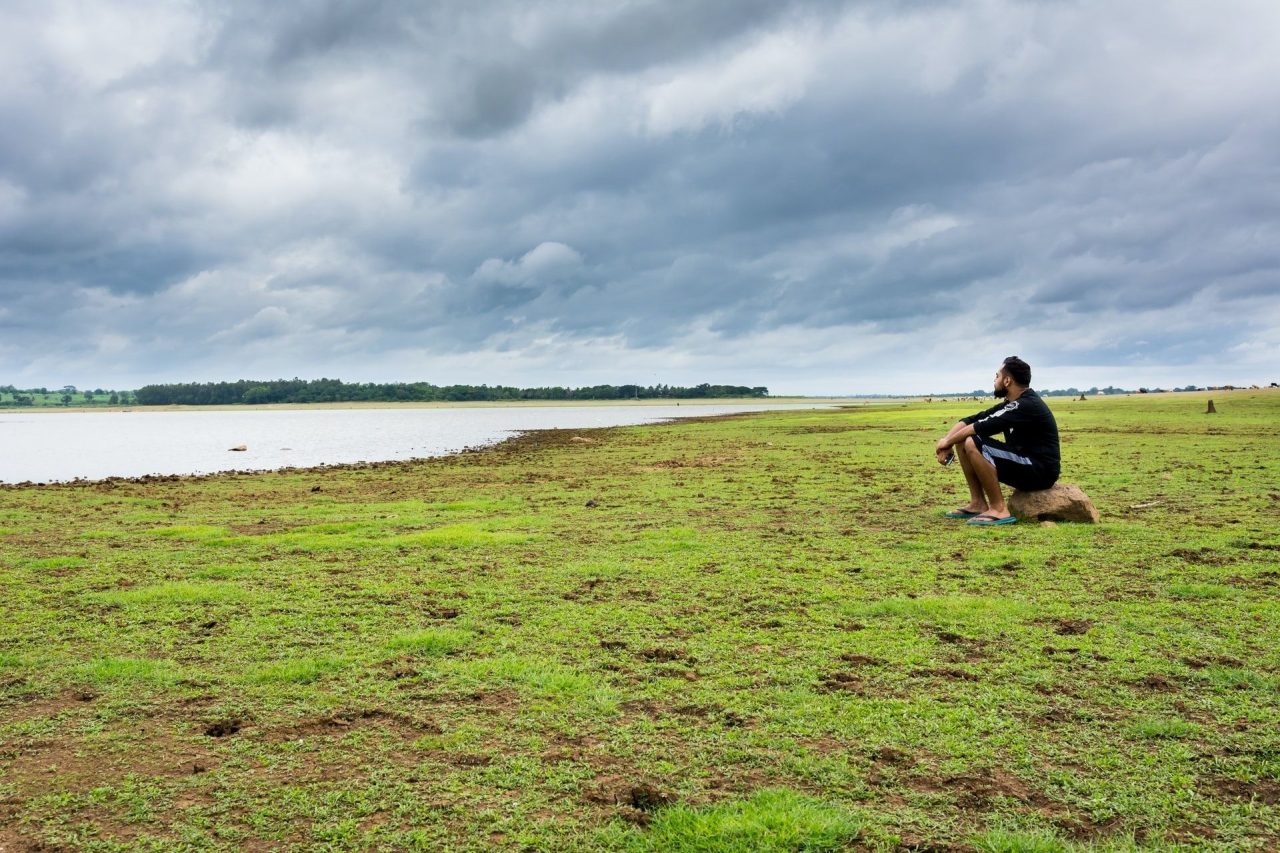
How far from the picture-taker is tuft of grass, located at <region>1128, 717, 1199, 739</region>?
4898mm

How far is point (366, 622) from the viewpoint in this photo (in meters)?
7.94

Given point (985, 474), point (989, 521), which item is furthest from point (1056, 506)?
point (985, 474)

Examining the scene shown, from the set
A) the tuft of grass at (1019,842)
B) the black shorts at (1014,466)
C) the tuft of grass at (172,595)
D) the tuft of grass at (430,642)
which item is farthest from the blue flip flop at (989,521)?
the tuft of grass at (172,595)

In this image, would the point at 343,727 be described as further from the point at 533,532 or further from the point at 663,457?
the point at 663,457

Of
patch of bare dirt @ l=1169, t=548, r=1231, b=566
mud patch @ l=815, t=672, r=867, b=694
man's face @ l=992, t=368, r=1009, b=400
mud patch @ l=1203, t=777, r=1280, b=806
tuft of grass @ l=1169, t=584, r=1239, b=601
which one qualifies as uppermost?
man's face @ l=992, t=368, r=1009, b=400

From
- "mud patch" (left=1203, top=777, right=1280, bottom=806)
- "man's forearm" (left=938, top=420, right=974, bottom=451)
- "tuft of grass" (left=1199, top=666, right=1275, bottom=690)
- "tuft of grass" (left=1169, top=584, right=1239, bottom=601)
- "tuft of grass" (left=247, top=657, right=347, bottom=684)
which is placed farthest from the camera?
"man's forearm" (left=938, top=420, right=974, bottom=451)

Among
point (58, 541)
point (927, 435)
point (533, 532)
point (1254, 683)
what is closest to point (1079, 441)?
point (927, 435)

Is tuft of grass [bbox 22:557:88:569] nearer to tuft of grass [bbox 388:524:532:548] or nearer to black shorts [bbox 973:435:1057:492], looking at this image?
tuft of grass [bbox 388:524:532:548]

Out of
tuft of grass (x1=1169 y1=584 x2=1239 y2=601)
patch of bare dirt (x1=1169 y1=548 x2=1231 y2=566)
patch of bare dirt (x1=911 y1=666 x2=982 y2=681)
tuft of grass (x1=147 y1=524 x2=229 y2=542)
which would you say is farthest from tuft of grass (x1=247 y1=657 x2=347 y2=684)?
patch of bare dirt (x1=1169 y1=548 x2=1231 y2=566)

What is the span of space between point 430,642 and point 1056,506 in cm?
1051

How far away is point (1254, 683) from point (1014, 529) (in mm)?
6816

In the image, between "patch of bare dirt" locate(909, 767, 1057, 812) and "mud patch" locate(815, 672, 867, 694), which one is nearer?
"patch of bare dirt" locate(909, 767, 1057, 812)

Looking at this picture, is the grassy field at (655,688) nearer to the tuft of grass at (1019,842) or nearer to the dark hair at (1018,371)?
the tuft of grass at (1019,842)

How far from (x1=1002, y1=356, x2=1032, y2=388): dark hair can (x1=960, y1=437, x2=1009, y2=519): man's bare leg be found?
1385mm
